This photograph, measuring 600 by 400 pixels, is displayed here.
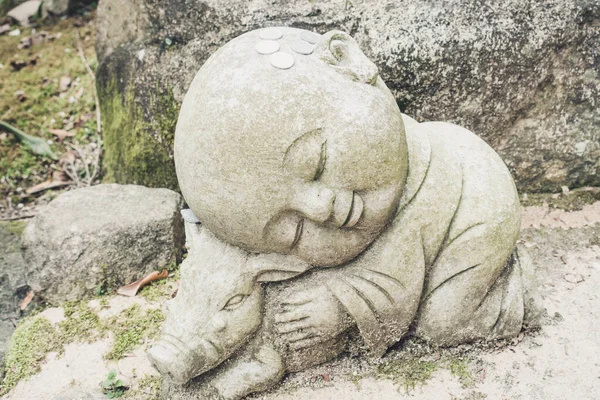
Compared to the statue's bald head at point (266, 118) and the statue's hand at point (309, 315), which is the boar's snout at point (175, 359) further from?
the statue's bald head at point (266, 118)

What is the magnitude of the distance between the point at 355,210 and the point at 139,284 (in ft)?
5.36

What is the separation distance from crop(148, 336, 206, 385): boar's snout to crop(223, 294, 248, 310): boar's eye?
222 mm

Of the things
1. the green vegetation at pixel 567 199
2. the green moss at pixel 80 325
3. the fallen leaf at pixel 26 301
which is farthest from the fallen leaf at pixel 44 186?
the green vegetation at pixel 567 199

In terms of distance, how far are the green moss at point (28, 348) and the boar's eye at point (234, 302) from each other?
113 cm

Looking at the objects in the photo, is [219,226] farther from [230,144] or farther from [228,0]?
[228,0]

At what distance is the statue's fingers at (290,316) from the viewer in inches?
103

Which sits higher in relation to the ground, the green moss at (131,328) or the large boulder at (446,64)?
the large boulder at (446,64)

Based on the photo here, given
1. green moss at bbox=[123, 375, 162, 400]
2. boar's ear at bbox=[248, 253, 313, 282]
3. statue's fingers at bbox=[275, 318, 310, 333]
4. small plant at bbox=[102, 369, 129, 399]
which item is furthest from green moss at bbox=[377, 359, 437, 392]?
small plant at bbox=[102, 369, 129, 399]

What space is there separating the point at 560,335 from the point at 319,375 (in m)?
1.15

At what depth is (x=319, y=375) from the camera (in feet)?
9.29

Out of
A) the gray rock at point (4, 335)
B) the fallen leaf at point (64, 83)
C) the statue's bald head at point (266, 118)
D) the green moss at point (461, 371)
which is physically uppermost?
the statue's bald head at point (266, 118)

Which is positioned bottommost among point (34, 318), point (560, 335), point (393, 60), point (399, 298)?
point (34, 318)

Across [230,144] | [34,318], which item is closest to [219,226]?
[230,144]

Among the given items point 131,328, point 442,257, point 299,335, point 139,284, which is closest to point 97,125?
point 139,284
